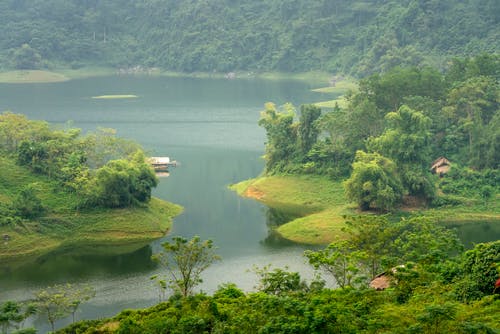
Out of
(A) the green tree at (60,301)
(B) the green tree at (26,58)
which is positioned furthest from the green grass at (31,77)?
(A) the green tree at (60,301)

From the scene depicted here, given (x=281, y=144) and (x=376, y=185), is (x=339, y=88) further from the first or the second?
(x=376, y=185)

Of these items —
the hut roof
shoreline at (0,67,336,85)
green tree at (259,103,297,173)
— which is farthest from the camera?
shoreline at (0,67,336,85)

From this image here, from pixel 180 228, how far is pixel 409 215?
1565 cm

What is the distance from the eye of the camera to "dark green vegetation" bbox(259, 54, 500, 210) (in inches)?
2175

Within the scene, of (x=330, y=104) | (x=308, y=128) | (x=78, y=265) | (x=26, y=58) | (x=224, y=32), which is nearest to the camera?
(x=78, y=265)

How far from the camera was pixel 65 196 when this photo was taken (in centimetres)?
5303

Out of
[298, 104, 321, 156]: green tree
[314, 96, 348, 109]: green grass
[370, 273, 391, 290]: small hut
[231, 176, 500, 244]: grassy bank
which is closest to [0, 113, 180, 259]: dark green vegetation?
[231, 176, 500, 244]: grassy bank

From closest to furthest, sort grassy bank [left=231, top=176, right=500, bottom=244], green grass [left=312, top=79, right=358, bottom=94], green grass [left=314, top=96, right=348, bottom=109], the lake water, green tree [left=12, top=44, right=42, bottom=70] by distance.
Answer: the lake water, grassy bank [left=231, top=176, right=500, bottom=244], green grass [left=314, top=96, right=348, bottom=109], green grass [left=312, top=79, right=358, bottom=94], green tree [left=12, top=44, right=42, bottom=70]

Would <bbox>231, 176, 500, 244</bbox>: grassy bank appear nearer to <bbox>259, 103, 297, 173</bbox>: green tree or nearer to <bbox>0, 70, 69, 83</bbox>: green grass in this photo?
<bbox>259, 103, 297, 173</bbox>: green tree

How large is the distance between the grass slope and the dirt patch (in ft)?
31.6

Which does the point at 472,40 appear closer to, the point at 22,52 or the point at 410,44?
the point at 410,44

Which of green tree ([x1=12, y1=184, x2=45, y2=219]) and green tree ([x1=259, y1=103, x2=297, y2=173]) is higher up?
green tree ([x1=259, y1=103, x2=297, y2=173])

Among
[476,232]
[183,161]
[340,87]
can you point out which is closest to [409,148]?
[476,232]

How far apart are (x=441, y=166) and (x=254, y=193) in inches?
592
